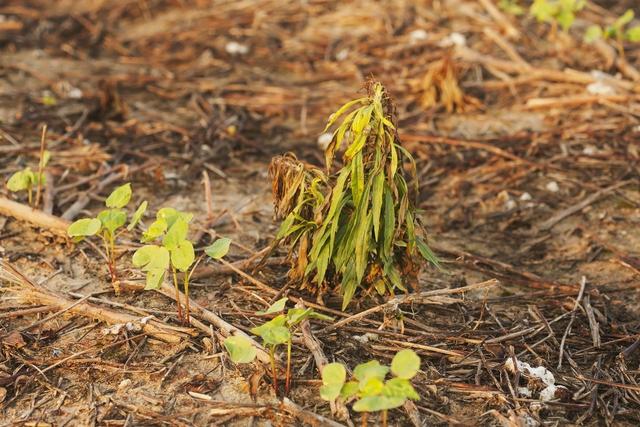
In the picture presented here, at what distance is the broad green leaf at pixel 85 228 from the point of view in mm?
2803

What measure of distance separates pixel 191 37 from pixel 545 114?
2906 mm

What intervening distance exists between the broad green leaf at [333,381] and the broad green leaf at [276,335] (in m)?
0.15

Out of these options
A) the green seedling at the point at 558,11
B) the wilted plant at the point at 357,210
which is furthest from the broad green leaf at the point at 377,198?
the green seedling at the point at 558,11

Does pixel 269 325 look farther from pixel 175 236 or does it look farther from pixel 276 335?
pixel 175 236

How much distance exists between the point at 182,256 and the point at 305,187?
1.67 feet

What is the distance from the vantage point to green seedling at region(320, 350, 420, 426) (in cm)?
209

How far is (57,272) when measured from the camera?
10.3ft

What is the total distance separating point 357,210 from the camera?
108 inches

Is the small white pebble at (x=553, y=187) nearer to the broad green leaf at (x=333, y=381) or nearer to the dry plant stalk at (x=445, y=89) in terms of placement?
the dry plant stalk at (x=445, y=89)

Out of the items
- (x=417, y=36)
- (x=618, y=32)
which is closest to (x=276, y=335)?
(x=417, y=36)

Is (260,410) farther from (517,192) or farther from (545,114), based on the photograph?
(545,114)

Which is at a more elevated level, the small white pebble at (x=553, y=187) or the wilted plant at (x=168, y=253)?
the wilted plant at (x=168, y=253)

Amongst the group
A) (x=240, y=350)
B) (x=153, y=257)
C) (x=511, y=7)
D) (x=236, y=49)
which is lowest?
(x=236, y=49)

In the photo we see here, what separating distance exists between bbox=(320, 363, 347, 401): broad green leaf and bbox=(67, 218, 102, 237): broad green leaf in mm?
1078
